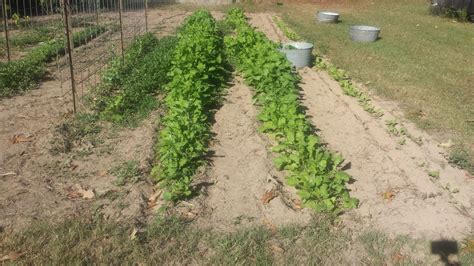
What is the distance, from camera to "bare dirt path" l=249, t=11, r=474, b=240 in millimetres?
4199

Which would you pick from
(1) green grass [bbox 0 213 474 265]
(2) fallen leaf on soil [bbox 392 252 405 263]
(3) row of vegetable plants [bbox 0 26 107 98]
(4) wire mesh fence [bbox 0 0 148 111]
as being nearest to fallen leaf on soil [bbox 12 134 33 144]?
(4) wire mesh fence [bbox 0 0 148 111]

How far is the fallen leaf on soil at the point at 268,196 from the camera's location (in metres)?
4.38

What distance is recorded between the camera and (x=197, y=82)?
646 centimetres

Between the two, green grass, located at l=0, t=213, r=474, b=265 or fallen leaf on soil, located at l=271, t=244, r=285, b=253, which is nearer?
green grass, located at l=0, t=213, r=474, b=265

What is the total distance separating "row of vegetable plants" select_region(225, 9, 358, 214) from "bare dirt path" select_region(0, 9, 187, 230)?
1.41 m

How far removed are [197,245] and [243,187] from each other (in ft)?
3.34

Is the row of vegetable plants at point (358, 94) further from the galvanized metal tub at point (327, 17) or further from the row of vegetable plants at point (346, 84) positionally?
the galvanized metal tub at point (327, 17)

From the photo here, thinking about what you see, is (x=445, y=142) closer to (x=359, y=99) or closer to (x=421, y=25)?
(x=359, y=99)

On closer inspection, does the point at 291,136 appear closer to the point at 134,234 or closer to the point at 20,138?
the point at 134,234

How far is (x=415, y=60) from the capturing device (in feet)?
32.9

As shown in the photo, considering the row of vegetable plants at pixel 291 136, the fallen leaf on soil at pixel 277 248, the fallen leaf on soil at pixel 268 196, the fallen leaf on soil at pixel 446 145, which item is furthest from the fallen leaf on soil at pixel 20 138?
the fallen leaf on soil at pixel 446 145

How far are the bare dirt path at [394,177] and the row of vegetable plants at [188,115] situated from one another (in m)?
1.46

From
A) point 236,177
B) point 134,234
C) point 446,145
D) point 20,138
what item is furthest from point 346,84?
point 134,234

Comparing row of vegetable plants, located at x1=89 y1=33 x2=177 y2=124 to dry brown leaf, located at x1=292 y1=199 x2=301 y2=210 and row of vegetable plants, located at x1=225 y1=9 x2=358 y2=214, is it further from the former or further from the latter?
dry brown leaf, located at x1=292 y1=199 x2=301 y2=210
